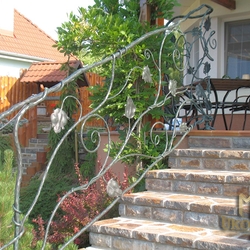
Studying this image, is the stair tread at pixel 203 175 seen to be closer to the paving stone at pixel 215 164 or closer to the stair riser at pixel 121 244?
the paving stone at pixel 215 164

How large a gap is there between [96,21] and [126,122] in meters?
1.21

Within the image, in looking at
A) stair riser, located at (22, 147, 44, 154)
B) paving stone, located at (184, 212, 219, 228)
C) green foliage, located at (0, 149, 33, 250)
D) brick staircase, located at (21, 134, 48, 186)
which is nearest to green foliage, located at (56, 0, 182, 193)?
paving stone, located at (184, 212, 219, 228)

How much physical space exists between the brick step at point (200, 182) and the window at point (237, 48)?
4704mm

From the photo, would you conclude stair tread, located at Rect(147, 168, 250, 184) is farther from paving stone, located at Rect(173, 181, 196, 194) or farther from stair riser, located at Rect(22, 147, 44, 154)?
stair riser, located at Rect(22, 147, 44, 154)

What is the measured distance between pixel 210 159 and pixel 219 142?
44 cm

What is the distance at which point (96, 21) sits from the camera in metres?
5.12

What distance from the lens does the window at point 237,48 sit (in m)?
8.81

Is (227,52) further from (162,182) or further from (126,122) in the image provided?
(162,182)

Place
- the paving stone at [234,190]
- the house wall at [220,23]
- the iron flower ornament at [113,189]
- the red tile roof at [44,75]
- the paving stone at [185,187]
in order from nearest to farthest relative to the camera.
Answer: the paving stone at [234,190]
the iron flower ornament at [113,189]
the paving stone at [185,187]
the house wall at [220,23]
the red tile roof at [44,75]

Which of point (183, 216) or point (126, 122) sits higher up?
point (126, 122)

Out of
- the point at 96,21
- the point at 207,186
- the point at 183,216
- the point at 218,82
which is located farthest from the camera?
the point at 218,82

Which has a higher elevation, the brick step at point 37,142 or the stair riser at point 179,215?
the brick step at point 37,142

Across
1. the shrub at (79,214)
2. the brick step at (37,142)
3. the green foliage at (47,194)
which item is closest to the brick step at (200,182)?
the shrub at (79,214)

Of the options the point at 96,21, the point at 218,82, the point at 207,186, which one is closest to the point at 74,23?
the point at 96,21
